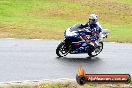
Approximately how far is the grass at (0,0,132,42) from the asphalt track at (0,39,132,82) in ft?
10.7

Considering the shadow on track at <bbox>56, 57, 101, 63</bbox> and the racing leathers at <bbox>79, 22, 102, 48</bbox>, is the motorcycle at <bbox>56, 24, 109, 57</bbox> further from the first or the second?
the shadow on track at <bbox>56, 57, 101, 63</bbox>

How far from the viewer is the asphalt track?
49.8 feet

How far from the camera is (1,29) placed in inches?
1016

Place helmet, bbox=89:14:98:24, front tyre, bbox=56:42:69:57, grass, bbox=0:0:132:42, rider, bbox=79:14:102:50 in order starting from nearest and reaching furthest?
1. front tyre, bbox=56:42:69:57
2. helmet, bbox=89:14:98:24
3. rider, bbox=79:14:102:50
4. grass, bbox=0:0:132:42

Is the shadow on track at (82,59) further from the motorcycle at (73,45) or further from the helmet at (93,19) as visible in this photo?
the helmet at (93,19)

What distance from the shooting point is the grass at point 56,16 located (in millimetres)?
25586

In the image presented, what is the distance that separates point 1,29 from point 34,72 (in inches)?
431

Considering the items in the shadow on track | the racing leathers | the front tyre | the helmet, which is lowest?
the shadow on track

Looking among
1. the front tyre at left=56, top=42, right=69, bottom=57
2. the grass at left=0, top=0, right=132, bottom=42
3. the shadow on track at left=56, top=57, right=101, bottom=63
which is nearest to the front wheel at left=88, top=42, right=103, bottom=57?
the shadow on track at left=56, top=57, right=101, bottom=63

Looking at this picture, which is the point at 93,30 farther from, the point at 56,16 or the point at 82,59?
the point at 56,16

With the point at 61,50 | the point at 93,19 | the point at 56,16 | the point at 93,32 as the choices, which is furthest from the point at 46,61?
the point at 56,16

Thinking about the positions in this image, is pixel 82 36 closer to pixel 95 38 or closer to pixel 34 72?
pixel 95 38

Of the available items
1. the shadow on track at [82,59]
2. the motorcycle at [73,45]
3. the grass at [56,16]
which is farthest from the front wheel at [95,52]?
→ the grass at [56,16]

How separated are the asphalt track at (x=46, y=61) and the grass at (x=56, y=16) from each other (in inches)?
128
